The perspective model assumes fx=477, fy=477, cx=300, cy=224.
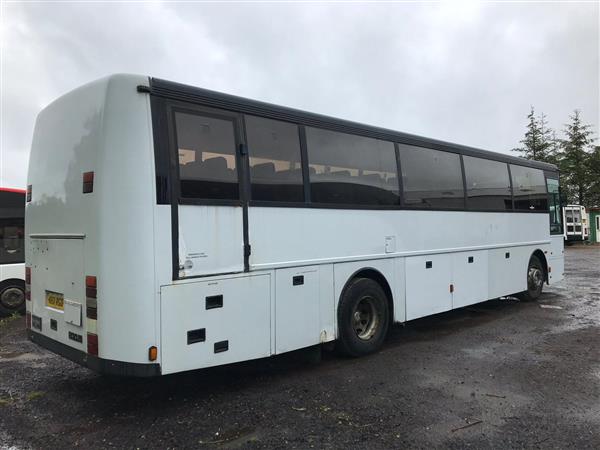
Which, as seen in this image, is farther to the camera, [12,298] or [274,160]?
[12,298]

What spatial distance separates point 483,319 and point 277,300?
5441 millimetres

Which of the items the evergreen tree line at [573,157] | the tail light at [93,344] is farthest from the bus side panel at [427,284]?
the evergreen tree line at [573,157]

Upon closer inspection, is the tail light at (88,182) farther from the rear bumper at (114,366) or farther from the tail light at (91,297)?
the rear bumper at (114,366)

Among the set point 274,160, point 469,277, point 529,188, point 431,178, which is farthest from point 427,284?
point 529,188

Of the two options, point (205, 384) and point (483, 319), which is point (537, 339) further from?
point (205, 384)

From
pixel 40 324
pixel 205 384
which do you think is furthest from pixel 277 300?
pixel 40 324

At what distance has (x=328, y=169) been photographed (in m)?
6.10

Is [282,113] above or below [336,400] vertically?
above

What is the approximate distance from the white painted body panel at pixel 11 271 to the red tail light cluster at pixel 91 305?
6.08 m

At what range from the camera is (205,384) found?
5.46m

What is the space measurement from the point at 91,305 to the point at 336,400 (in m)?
2.57

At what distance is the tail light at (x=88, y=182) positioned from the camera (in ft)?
14.5

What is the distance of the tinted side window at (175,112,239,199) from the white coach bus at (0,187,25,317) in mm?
6637

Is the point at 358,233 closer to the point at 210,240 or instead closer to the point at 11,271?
the point at 210,240
